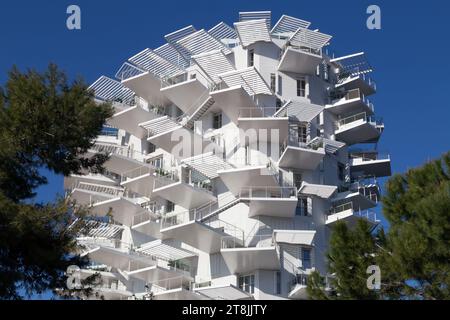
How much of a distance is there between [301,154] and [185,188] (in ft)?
24.8

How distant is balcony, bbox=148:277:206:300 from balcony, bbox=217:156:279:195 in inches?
255

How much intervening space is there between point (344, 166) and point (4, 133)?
101 feet

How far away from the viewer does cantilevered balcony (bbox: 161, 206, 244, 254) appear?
45.1 meters

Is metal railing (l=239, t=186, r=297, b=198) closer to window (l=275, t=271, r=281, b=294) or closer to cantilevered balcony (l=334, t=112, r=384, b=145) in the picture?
window (l=275, t=271, r=281, b=294)

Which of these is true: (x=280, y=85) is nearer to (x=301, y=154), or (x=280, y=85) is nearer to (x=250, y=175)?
(x=301, y=154)

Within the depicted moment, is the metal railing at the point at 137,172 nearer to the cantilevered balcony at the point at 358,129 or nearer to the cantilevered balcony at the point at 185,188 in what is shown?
the cantilevered balcony at the point at 185,188

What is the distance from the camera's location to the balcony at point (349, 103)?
172ft

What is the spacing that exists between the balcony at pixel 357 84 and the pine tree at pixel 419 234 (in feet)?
94.6

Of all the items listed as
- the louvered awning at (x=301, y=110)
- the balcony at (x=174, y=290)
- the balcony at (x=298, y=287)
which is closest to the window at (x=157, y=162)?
the balcony at (x=174, y=290)

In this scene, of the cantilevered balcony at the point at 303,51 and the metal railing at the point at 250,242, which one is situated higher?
the cantilevered balcony at the point at 303,51

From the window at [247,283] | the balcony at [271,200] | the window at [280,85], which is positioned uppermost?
the window at [280,85]

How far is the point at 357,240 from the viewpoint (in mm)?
26656
